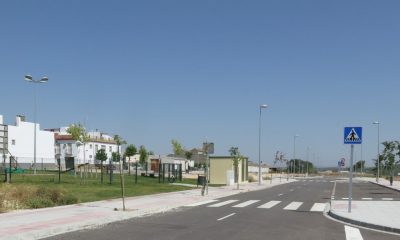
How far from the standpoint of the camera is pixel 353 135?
19562 millimetres

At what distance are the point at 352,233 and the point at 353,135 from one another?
5.94m

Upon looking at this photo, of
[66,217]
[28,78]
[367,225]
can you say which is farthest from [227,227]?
[28,78]

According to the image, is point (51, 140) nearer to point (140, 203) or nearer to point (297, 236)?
point (140, 203)

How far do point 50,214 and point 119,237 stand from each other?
5074mm

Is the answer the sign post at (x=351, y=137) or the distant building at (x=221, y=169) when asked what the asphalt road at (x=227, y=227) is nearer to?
the sign post at (x=351, y=137)

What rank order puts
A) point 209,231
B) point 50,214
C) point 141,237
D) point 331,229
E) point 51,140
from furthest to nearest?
point 51,140, point 50,214, point 331,229, point 209,231, point 141,237

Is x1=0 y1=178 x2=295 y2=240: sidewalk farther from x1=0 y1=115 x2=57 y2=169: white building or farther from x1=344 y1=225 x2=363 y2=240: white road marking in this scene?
x1=0 y1=115 x2=57 y2=169: white building

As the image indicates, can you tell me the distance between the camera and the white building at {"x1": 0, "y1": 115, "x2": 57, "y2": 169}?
285ft

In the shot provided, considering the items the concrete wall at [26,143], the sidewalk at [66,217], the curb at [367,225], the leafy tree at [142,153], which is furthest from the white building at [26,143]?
the curb at [367,225]

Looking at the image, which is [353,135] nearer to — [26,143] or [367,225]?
[367,225]

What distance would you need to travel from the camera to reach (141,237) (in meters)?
12.9

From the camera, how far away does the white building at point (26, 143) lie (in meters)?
87.0

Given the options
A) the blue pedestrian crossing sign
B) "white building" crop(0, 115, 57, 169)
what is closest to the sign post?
the blue pedestrian crossing sign

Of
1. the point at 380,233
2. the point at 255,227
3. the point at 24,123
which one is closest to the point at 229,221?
the point at 255,227
